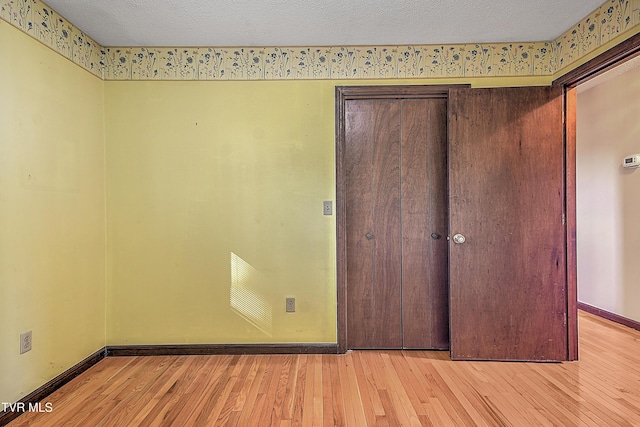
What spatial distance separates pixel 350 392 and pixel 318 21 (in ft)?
7.86

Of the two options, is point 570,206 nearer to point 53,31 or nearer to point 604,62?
point 604,62

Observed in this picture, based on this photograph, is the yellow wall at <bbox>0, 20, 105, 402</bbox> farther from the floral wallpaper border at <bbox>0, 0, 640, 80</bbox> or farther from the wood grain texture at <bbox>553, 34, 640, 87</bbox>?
the wood grain texture at <bbox>553, 34, 640, 87</bbox>

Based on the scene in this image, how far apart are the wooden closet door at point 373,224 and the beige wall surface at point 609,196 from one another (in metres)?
2.42

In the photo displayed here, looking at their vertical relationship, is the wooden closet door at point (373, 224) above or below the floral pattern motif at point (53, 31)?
below

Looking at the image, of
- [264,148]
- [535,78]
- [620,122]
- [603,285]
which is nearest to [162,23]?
[264,148]

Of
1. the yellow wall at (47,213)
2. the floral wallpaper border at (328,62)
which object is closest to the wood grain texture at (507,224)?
the floral wallpaper border at (328,62)

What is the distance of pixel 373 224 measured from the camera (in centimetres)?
289

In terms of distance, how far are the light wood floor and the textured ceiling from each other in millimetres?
2373

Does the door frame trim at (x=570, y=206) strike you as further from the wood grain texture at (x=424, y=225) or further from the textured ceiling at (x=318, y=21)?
the wood grain texture at (x=424, y=225)

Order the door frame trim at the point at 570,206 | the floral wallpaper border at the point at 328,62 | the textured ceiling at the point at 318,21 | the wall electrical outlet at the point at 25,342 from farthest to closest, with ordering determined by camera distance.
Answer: the floral wallpaper border at the point at 328,62 → the door frame trim at the point at 570,206 → the textured ceiling at the point at 318,21 → the wall electrical outlet at the point at 25,342

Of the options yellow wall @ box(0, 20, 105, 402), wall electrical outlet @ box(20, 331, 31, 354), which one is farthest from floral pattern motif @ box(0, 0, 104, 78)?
wall electrical outlet @ box(20, 331, 31, 354)

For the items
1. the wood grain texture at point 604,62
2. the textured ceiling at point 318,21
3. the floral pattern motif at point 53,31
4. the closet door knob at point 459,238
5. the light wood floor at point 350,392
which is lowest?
the light wood floor at point 350,392

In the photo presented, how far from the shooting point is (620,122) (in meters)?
3.58

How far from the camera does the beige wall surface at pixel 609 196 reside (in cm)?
343
